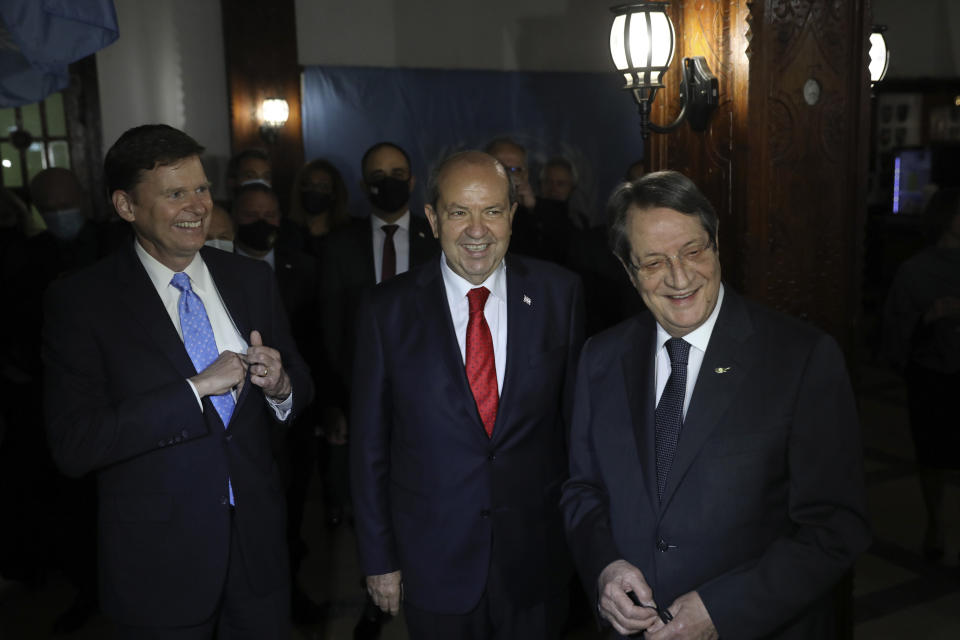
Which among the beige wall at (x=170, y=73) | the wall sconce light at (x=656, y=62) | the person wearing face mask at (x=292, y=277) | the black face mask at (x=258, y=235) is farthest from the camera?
the beige wall at (x=170, y=73)

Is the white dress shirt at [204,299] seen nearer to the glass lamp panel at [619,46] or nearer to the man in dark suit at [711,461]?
the man in dark suit at [711,461]

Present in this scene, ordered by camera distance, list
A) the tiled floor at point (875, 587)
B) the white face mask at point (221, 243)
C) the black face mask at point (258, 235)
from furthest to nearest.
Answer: the black face mask at point (258, 235) < the white face mask at point (221, 243) < the tiled floor at point (875, 587)

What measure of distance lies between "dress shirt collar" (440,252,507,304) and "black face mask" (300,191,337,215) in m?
3.03

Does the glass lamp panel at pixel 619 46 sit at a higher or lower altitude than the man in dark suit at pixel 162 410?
higher

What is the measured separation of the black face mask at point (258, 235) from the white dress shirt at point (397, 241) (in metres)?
0.46

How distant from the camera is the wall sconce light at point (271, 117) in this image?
25.8ft

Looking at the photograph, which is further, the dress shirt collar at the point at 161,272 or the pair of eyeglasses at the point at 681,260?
the dress shirt collar at the point at 161,272

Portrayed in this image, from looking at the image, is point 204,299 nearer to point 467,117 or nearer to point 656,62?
point 656,62

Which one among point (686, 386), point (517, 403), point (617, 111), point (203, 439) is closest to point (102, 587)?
point (203, 439)

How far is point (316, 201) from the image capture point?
202 inches

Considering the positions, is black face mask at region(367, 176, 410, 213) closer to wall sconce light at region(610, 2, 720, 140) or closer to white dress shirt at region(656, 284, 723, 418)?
wall sconce light at region(610, 2, 720, 140)

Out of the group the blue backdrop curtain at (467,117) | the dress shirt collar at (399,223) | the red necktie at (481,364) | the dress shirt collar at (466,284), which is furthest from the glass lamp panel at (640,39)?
the blue backdrop curtain at (467,117)

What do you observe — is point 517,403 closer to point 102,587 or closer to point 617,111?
point 102,587

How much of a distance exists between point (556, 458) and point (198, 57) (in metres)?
6.75
